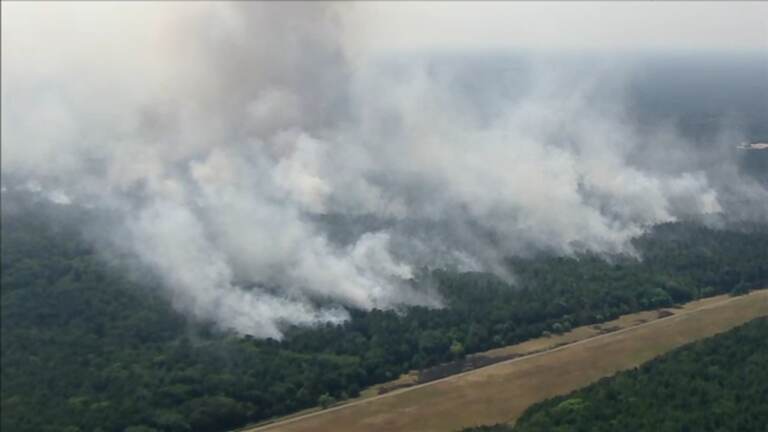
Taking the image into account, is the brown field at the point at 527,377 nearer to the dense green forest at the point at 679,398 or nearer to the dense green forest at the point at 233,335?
the dense green forest at the point at 233,335

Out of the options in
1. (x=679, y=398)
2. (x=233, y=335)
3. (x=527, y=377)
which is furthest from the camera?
(x=233, y=335)

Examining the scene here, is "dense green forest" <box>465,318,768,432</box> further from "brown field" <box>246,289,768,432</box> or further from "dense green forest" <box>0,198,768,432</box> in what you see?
"dense green forest" <box>0,198,768,432</box>

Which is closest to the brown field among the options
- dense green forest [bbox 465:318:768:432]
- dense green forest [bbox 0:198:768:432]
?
dense green forest [bbox 0:198:768:432]

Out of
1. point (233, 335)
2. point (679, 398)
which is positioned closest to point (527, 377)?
point (679, 398)

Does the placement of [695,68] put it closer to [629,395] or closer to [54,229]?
[629,395]

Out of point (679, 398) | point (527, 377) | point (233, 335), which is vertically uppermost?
point (233, 335)

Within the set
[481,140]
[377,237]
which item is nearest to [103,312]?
[377,237]

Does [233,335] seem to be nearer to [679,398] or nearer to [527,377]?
[527,377]

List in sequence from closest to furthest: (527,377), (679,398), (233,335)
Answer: (679,398), (527,377), (233,335)
